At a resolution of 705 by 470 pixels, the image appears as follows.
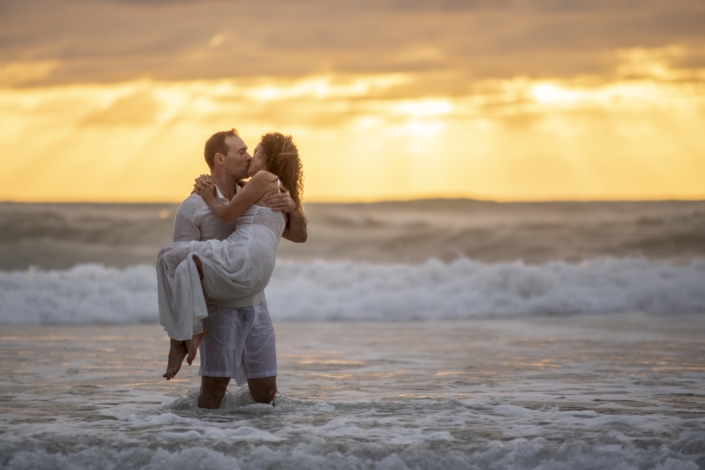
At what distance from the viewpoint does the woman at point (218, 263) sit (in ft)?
18.1

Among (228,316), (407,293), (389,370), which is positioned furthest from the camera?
(407,293)

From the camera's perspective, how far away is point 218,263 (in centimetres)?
559

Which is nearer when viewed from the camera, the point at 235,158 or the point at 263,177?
the point at 263,177

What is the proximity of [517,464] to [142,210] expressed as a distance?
30749 millimetres

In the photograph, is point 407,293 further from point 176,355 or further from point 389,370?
point 176,355

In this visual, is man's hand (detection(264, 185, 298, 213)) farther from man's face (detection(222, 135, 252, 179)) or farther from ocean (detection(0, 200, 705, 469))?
ocean (detection(0, 200, 705, 469))

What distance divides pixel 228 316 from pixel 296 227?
78 cm

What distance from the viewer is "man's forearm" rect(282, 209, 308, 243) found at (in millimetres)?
6054

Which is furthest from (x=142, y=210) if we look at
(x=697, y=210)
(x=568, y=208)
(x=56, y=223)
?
(x=697, y=210)

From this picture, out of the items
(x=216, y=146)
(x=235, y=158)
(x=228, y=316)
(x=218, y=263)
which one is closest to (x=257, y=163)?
(x=235, y=158)

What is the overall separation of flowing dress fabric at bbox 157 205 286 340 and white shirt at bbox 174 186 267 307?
11cm

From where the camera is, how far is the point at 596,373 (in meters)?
8.13

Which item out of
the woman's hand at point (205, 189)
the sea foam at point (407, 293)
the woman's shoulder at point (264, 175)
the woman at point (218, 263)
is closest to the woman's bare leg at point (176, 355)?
the woman at point (218, 263)

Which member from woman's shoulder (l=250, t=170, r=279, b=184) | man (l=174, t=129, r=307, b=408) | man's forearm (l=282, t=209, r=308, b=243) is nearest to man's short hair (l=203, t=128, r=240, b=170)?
man (l=174, t=129, r=307, b=408)
